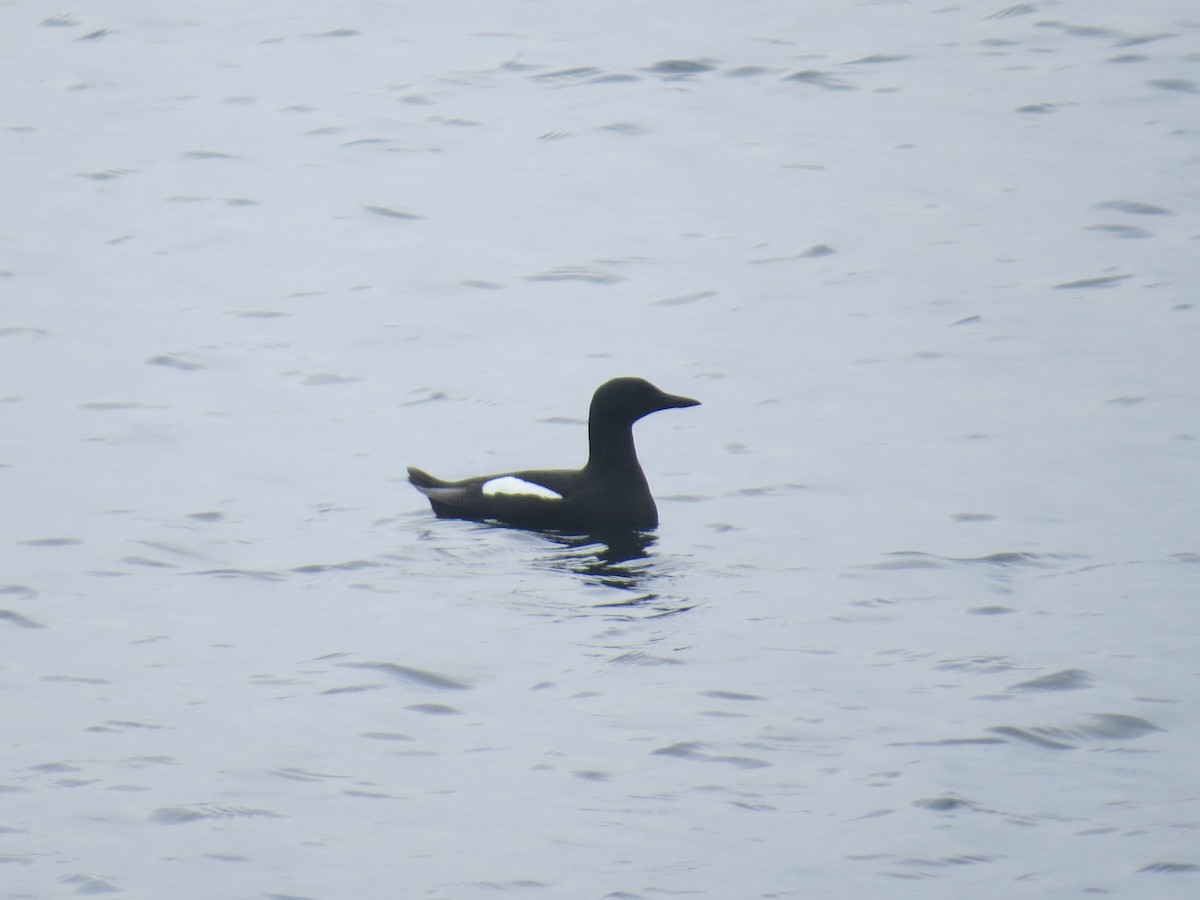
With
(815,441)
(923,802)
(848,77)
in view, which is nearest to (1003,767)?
(923,802)

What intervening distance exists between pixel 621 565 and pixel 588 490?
74cm

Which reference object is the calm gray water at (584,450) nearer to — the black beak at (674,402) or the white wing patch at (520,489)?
the white wing patch at (520,489)

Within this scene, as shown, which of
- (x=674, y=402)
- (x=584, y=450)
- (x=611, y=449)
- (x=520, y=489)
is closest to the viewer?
(x=520, y=489)

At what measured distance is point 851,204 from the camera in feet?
53.1

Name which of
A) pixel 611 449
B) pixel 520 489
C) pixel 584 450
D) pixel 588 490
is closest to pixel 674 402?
pixel 611 449

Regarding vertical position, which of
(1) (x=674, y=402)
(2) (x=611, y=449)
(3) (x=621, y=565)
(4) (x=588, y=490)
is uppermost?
(1) (x=674, y=402)

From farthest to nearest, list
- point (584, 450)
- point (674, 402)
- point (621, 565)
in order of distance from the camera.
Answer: point (584, 450)
point (674, 402)
point (621, 565)

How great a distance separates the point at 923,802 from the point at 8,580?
462cm

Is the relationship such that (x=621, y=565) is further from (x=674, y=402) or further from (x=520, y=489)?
(x=674, y=402)

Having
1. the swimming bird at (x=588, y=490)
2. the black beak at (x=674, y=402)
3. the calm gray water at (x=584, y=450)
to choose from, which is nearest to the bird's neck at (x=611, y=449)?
the swimming bird at (x=588, y=490)

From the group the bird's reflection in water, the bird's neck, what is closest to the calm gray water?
the bird's reflection in water

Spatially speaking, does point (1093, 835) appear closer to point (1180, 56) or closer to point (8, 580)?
point (8, 580)

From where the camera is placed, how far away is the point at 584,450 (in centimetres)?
1145

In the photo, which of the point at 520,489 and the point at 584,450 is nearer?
the point at 520,489
